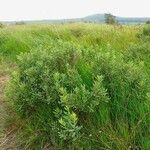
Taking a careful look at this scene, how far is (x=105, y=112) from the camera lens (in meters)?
3.95

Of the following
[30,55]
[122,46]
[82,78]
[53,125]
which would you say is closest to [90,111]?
[53,125]

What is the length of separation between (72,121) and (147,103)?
72 centimetres

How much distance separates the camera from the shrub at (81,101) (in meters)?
3.72

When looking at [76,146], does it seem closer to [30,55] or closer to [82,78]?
[82,78]

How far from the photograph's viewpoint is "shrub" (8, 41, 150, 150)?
3.72 meters

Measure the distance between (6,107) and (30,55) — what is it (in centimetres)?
68

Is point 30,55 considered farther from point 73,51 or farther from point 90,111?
point 90,111

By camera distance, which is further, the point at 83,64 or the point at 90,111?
the point at 83,64

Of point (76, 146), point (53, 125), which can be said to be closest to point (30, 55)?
point (53, 125)

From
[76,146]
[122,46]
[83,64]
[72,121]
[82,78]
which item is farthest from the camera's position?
[122,46]

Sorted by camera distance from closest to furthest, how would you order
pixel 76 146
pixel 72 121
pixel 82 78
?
pixel 72 121 < pixel 76 146 < pixel 82 78

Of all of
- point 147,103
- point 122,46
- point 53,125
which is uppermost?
point 147,103

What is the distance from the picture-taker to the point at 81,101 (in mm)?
3887

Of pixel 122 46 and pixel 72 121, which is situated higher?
pixel 72 121
